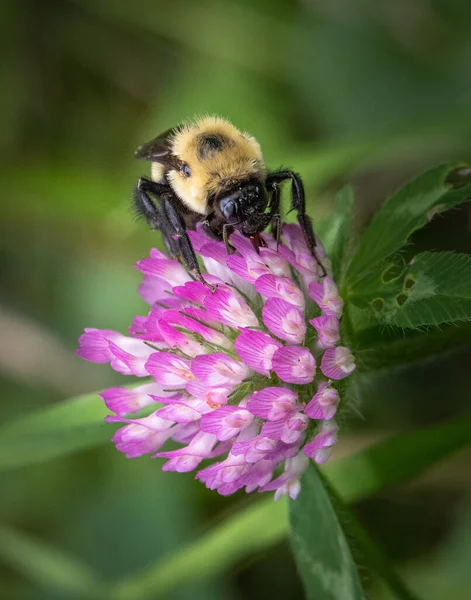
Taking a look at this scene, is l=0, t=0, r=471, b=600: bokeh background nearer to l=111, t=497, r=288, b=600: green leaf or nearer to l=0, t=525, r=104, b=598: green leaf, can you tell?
l=0, t=525, r=104, b=598: green leaf

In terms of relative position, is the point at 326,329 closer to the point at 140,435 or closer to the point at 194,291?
the point at 194,291

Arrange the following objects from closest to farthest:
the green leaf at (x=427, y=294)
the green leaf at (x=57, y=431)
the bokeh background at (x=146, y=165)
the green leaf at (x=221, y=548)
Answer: the green leaf at (x=427, y=294), the green leaf at (x=57, y=431), the green leaf at (x=221, y=548), the bokeh background at (x=146, y=165)

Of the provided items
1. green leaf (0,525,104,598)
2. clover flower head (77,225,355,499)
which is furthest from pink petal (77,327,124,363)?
green leaf (0,525,104,598)

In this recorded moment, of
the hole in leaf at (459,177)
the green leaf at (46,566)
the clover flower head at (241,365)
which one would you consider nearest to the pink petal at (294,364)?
the clover flower head at (241,365)

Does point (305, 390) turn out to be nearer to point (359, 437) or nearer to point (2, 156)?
point (359, 437)

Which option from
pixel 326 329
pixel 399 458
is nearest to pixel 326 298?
pixel 326 329

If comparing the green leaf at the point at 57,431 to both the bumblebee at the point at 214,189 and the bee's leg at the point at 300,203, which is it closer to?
the bumblebee at the point at 214,189
